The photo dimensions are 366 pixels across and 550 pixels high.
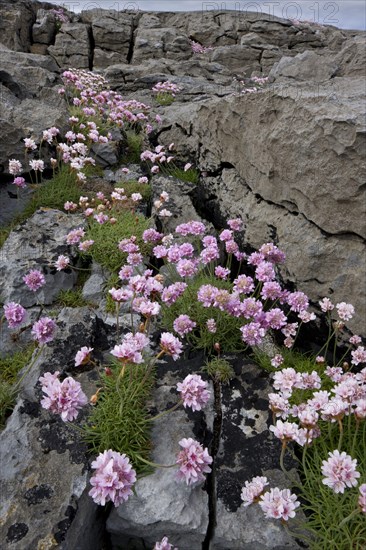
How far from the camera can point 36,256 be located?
18.5ft

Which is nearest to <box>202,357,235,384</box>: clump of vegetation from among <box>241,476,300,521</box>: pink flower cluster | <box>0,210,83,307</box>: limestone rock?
<box>241,476,300,521</box>: pink flower cluster

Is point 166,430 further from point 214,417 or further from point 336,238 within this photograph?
point 336,238

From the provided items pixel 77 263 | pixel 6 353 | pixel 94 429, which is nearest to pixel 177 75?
pixel 77 263

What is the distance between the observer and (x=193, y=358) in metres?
4.12

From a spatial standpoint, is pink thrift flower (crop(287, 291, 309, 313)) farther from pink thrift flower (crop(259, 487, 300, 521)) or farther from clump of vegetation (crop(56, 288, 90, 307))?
clump of vegetation (crop(56, 288, 90, 307))

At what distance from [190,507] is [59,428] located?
3.85 feet

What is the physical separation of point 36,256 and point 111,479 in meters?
3.93

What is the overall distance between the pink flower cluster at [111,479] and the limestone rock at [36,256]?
10.5 feet

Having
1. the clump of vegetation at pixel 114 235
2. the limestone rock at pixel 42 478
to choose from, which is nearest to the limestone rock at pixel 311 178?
the clump of vegetation at pixel 114 235

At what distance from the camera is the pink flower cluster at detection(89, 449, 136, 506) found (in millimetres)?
2322

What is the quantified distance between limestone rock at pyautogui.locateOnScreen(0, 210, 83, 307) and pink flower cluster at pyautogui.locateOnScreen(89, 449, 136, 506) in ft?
10.5

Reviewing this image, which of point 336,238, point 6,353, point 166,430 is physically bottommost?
point 6,353

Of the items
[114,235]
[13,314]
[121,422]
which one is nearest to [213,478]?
[121,422]

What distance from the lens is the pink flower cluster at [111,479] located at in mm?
2322
